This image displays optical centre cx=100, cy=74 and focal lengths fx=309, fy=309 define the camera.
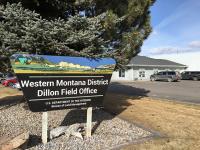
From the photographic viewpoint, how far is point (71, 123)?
29.3 ft

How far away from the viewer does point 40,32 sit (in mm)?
8094

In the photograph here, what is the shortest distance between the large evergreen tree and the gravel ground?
2.00 meters

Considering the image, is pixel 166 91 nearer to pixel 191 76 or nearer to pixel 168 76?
pixel 168 76

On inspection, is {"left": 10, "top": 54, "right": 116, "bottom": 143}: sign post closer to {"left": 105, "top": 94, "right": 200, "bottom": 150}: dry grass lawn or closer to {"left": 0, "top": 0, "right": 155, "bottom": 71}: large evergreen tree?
{"left": 0, "top": 0, "right": 155, "bottom": 71}: large evergreen tree

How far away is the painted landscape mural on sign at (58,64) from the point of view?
6734mm

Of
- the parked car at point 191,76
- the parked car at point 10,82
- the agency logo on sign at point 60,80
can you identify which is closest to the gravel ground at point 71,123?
the agency logo on sign at point 60,80

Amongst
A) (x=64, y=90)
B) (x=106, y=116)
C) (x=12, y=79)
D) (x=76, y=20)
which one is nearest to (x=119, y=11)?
(x=76, y=20)

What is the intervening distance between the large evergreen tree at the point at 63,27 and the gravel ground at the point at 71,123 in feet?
6.57

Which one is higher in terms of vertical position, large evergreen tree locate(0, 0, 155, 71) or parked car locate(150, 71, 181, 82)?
large evergreen tree locate(0, 0, 155, 71)

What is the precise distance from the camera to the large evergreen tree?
27.4 ft

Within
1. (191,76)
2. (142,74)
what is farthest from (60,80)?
(191,76)

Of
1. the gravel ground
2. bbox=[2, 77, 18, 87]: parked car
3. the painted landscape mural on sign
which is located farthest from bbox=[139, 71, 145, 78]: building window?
the painted landscape mural on sign

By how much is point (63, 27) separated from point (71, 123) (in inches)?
109

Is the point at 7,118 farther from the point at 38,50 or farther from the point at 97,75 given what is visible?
the point at 97,75
